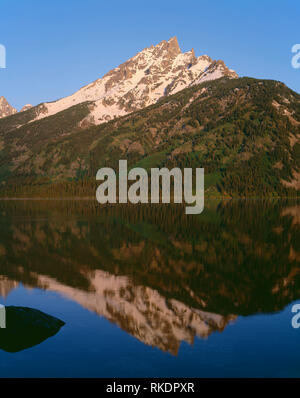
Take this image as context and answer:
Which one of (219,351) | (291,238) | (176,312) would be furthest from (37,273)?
(291,238)

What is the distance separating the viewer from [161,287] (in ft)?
139

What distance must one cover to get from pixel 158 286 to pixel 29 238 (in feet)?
147

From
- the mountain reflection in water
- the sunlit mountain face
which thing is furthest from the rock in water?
the mountain reflection in water

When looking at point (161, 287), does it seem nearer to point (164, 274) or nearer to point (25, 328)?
point (164, 274)

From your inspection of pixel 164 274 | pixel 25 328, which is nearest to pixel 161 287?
pixel 164 274

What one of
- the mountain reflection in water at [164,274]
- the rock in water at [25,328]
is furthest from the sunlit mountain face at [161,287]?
the rock in water at [25,328]

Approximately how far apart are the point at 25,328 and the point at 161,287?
1631cm

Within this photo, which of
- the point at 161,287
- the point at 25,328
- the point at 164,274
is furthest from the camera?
the point at 164,274

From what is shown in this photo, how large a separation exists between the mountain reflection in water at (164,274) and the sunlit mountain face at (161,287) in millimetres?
94

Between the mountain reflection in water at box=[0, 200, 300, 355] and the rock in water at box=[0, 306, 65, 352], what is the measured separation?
4887mm

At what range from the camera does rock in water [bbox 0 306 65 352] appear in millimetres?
27606

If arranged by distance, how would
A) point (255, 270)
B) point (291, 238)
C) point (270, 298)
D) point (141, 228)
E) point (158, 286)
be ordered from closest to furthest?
point (270, 298) < point (158, 286) < point (255, 270) < point (291, 238) < point (141, 228)

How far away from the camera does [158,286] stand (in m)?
42.9
